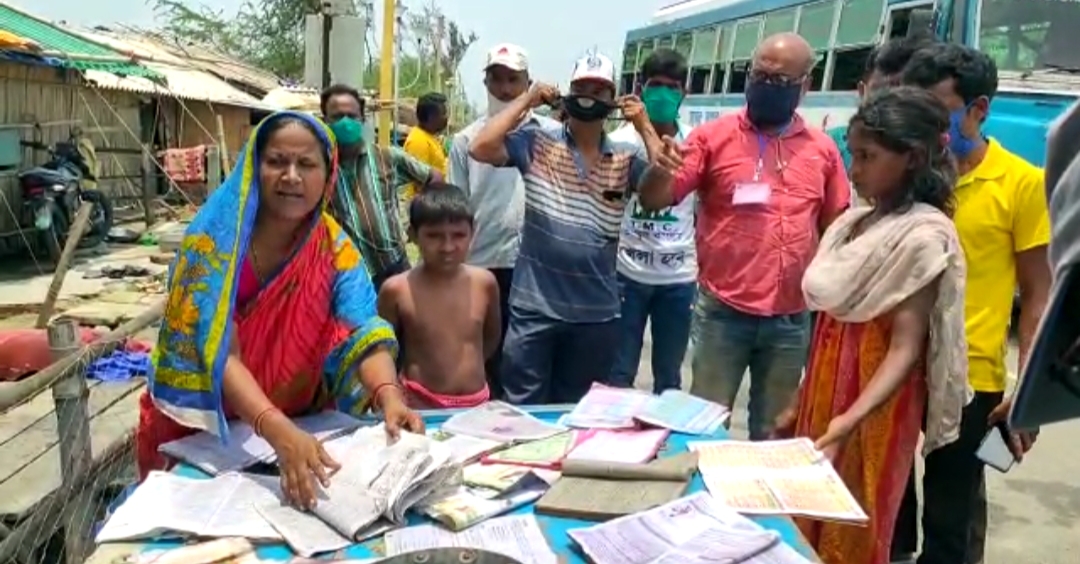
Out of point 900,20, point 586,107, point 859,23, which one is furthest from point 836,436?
point 859,23

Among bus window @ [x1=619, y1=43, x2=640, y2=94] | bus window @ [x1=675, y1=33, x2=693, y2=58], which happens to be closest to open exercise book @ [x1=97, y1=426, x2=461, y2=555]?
bus window @ [x1=675, y1=33, x2=693, y2=58]

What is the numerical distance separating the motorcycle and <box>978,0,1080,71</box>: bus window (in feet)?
26.6

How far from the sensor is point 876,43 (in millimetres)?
8359

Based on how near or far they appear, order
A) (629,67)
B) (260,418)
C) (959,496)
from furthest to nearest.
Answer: (629,67)
(959,496)
(260,418)

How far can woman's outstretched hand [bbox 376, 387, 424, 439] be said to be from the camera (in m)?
2.21

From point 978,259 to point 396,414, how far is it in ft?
5.23

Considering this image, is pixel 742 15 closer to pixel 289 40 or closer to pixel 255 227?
pixel 255 227

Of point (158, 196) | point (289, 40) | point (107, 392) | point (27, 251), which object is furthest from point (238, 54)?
point (107, 392)

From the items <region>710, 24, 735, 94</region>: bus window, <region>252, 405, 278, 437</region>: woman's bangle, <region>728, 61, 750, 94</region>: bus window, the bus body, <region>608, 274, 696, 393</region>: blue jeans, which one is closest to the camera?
<region>252, 405, 278, 437</region>: woman's bangle

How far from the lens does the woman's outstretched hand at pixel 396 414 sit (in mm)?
2209

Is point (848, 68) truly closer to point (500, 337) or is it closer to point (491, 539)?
point (500, 337)

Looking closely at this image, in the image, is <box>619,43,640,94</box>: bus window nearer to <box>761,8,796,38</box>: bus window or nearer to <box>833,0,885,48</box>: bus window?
<box>761,8,796,38</box>: bus window

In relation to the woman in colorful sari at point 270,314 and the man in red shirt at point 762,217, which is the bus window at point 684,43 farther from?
the woman in colorful sari at point 270,314

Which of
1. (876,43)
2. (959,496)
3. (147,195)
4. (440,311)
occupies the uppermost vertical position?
(876,43)
